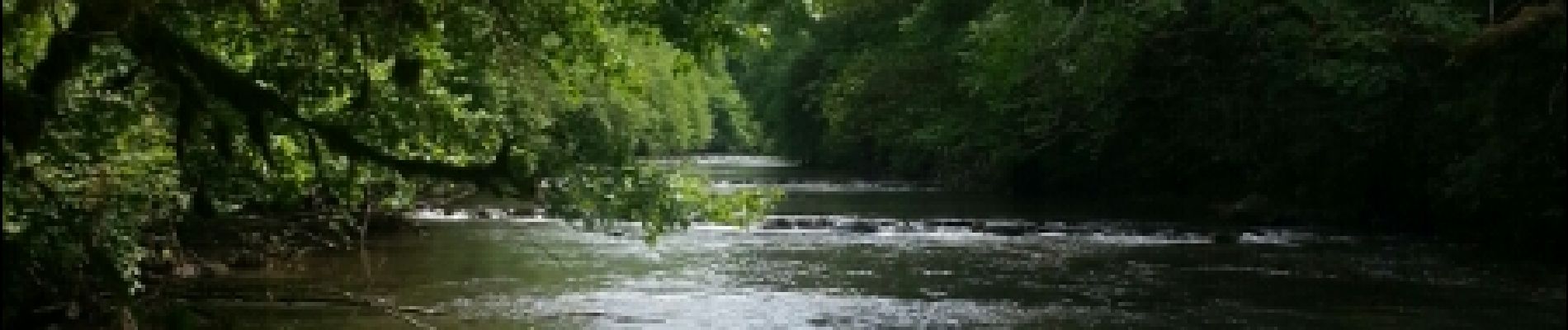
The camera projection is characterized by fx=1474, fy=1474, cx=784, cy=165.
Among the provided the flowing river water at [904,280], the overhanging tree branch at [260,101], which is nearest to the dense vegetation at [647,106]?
the overhanging tree branch at [260,101]

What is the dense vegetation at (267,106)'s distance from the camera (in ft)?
26.0

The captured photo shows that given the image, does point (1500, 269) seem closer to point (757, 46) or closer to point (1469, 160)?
point (1469, 160)

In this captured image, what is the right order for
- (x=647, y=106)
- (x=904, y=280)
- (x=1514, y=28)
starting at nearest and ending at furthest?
(x=1514, y=28), (x=904, y=280), (x=647, y=106)

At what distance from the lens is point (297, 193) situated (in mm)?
13156

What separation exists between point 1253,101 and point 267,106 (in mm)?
23510

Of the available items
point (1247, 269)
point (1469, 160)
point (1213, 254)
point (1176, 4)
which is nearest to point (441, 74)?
point (1247, 269)

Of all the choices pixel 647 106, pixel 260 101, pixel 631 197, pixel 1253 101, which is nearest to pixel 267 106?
pixel 260 101

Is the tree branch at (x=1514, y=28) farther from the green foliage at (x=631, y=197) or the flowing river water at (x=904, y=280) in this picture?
the green foliage at (x=631, y=197)

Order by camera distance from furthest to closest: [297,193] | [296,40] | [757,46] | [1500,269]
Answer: [1500,269] < [297,193] < [757,46] < [296,40]

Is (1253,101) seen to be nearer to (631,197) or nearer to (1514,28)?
(1514,28)

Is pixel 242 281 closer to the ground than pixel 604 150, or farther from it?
closer to the ground

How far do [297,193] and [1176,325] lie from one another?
898 centimetres

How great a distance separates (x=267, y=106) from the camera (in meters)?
8.66

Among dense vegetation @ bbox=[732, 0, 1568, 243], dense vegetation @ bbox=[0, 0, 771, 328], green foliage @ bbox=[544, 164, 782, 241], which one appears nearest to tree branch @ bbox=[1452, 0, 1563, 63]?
dense vegetation @ bbox=[732, 0, 1568, 243]
